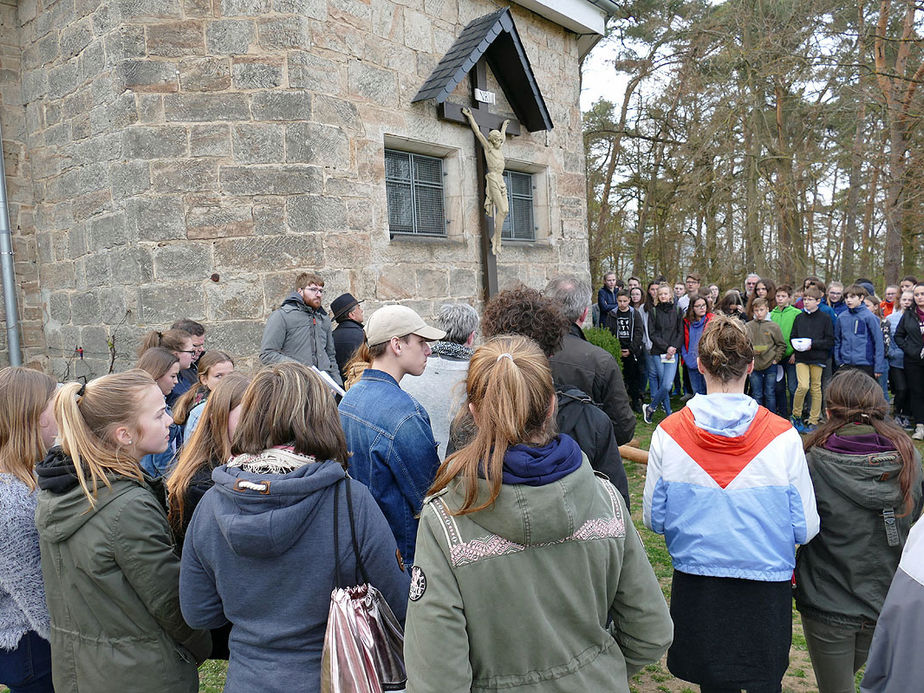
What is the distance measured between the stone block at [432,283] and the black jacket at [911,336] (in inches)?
211

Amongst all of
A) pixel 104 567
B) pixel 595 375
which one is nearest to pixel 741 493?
pixel 595 375

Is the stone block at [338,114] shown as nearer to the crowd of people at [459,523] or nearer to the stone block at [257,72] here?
the stone block at [257,72]

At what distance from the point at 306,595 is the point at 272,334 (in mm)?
4214

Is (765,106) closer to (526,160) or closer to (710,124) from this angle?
(710,124)

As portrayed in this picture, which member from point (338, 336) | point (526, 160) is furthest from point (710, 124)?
point (338, 336)

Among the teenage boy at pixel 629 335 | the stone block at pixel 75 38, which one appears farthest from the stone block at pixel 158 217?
the teenage boy at pixel 629 335

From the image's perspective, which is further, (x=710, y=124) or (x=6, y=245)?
(x=710, y=124)

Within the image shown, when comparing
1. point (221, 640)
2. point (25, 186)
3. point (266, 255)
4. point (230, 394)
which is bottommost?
point (221, 640)

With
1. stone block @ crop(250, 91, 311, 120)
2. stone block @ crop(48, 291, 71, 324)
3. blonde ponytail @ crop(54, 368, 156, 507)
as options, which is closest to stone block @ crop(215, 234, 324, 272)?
stone block @ crop(250, 91, 311, 120)

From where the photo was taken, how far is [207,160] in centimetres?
640

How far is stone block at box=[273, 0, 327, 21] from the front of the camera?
254 inches

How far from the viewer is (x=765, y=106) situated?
1473 centimetres

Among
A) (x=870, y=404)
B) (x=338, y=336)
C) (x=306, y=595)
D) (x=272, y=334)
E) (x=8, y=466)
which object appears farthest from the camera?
(x=338, y=336)

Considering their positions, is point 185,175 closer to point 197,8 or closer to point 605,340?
point 197,8
